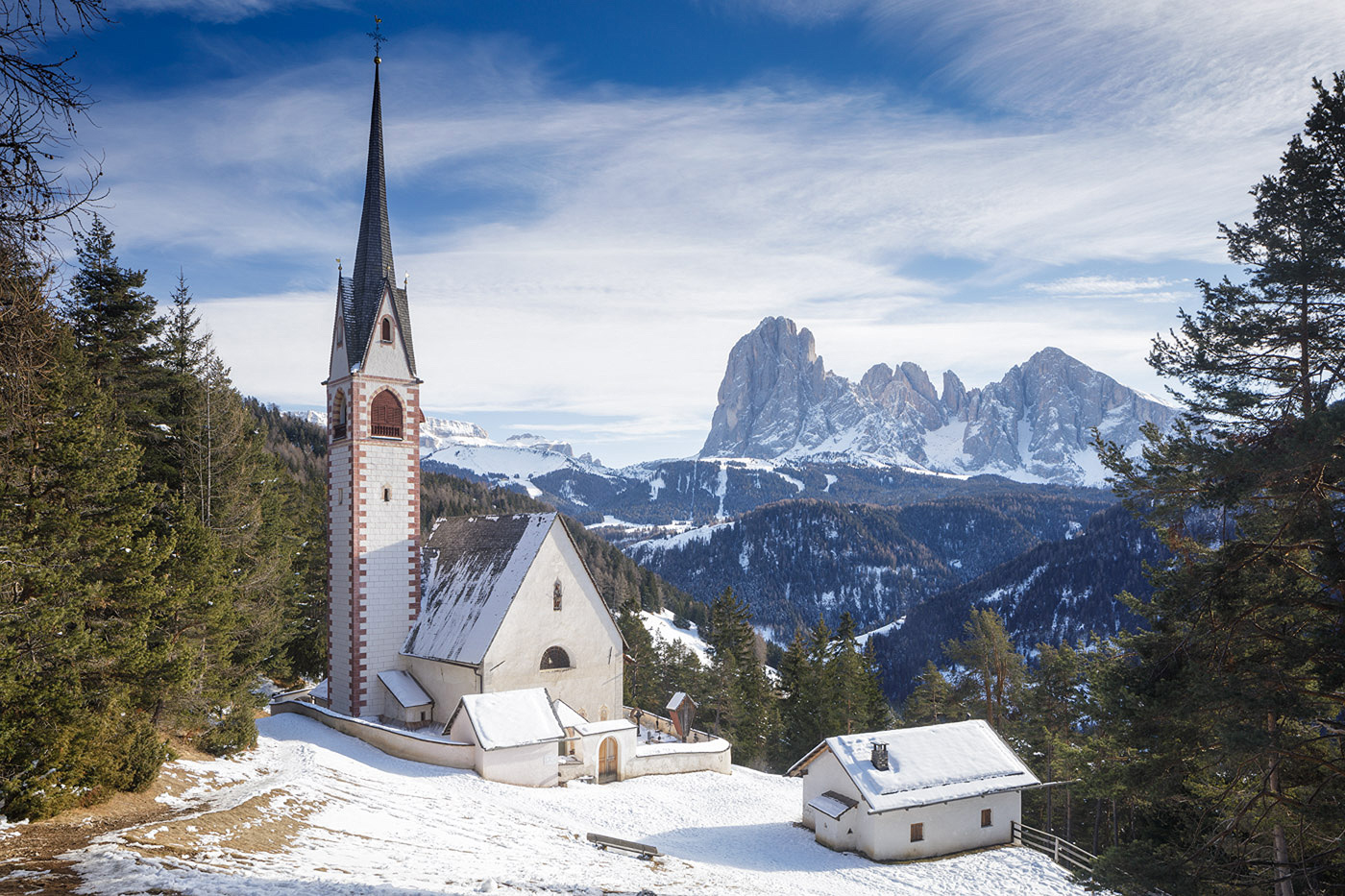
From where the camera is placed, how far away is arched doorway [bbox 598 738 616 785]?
2748 cm

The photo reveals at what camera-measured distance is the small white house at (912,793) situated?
24031 mm

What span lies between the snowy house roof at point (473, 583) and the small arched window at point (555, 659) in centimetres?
268

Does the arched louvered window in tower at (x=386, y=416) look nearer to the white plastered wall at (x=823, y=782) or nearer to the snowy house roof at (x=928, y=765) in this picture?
the snowy house roof at (x=928, y=765)

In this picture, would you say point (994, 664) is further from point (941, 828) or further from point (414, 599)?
point (414, 599)

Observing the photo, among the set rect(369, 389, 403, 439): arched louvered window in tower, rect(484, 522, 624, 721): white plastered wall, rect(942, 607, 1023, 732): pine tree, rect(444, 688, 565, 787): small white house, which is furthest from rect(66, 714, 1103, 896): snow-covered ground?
rect(942, 607, 1023, 732): pine tree

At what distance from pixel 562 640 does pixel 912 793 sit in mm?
13598

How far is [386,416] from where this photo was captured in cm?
3148

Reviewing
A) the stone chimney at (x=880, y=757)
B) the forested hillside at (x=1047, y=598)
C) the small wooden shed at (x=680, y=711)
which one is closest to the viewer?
the stone chimney at (x=880, y=757)

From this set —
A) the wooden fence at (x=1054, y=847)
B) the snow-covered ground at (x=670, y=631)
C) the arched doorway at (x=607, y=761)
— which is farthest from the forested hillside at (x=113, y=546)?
the snow-covered ground at (x=670, y=631)

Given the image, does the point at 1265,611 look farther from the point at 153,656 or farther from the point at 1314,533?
the point at 153,656

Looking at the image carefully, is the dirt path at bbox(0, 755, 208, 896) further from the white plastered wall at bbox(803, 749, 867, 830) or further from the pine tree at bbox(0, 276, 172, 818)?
the white plastered wall at bbox(803, 749, 867, 830)

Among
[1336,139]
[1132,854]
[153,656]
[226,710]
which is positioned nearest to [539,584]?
[226,710]

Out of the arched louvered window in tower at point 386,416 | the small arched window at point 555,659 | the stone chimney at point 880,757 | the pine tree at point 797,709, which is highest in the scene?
the arched louvered window in tower at point 386,416

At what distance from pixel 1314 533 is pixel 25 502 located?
21332mm
